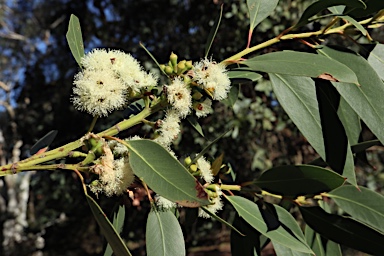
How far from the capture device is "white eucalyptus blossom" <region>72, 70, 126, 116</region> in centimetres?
63

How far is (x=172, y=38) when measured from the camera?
3.49 metres

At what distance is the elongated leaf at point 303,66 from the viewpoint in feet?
2.09

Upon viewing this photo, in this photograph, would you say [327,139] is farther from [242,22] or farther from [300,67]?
[242,22]

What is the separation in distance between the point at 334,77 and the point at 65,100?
330 cm

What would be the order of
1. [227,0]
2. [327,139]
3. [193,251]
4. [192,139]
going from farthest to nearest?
1. [193,251]
2. [192,139]
3. [227,0]
4. [327,139]

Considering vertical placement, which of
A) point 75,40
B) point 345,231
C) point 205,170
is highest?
point 75,40

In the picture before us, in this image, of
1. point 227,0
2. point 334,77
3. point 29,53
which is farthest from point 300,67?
point 29,53

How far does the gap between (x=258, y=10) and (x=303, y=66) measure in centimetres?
22

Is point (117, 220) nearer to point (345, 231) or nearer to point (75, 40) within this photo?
point (75, 40)

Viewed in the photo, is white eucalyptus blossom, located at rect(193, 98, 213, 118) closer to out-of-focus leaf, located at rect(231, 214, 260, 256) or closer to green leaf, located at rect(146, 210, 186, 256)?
green leaf, located at rect(146, 210, 186, 256)

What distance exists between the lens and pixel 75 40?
2.52ft

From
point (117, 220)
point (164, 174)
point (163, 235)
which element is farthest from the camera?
point (117, 220)

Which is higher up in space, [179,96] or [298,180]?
[179,96]

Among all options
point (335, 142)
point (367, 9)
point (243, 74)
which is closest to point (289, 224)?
point (335, 142)
